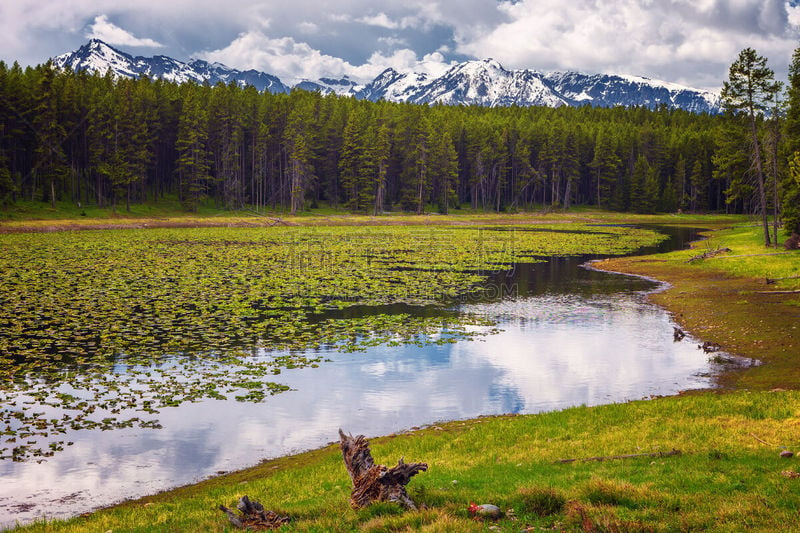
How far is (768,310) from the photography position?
31312 mm

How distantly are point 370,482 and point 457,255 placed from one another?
2000 inches

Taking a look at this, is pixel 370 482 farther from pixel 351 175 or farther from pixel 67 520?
pixel 351 175

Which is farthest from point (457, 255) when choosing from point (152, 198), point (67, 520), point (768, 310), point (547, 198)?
point (547, 198)

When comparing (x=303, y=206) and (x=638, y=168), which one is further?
(x=638, y=168)

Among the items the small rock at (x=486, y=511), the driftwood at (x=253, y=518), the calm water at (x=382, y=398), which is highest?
the small rock at (x=486, y=511)

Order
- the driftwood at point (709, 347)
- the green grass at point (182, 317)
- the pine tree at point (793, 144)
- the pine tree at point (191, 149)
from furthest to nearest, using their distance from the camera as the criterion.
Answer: the pine tree at point (191, 149) → the pine tree at point (793, 144) → the driftwood at point (709, 347) → the green grass at point (182, 317)

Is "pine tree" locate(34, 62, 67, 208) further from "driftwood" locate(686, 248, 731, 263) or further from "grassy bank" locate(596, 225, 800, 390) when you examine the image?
"driftwood" locate(686, 248, 731, 263)

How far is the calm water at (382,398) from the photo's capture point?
13727mm

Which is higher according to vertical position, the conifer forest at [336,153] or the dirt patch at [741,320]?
the conifer forest at [336,153]

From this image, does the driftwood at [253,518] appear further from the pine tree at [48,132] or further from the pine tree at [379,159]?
the pine tree at [379,159]

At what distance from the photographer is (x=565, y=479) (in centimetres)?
1146

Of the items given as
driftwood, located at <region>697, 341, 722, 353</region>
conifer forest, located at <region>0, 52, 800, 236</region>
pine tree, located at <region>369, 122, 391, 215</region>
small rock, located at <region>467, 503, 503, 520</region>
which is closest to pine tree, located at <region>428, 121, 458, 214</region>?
conifer forest, located at <region>0, 52, 800, 236</region>

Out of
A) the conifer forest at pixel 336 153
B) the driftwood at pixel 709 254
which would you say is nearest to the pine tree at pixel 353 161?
the conifer forest at pixel 336 153

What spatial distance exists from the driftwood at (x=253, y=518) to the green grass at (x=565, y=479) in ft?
0.71
